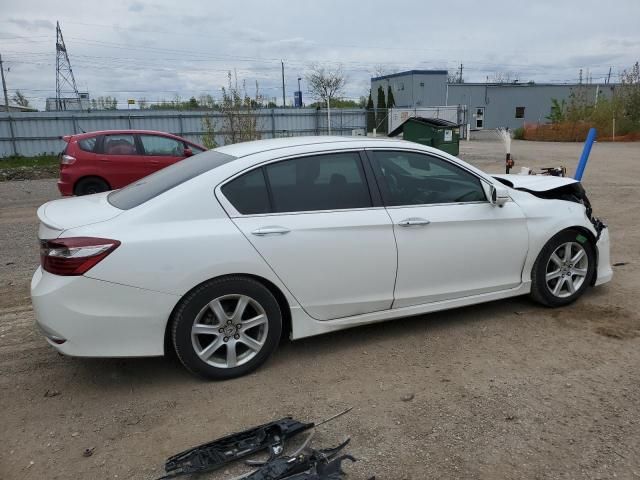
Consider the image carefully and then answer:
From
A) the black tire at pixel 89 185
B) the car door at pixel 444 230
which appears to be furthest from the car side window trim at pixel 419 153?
the black tire at pixel 89 185

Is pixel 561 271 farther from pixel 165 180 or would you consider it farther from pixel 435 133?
pixel 435 133

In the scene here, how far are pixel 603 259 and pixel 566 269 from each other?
0.50 m

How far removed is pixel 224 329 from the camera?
11.4 feet

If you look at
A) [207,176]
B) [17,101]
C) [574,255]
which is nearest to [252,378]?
[207,176]

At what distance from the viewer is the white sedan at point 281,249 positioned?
127 inches

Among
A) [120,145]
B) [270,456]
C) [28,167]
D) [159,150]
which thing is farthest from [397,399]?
[28,167]

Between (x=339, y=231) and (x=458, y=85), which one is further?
(x=458, y=85)

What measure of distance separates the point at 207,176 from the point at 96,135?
358 inches

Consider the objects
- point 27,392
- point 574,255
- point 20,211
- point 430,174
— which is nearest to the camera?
point 27,392

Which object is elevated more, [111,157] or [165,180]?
[165,180]

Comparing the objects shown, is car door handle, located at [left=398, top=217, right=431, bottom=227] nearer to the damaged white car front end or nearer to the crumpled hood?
the damaged white car front end

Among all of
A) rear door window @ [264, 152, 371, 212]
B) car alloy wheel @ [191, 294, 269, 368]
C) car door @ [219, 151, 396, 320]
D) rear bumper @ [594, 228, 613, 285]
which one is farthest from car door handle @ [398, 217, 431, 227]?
rear bumper @ [594, 228, 613, 285]

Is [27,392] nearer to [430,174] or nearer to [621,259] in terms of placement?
[430,174]

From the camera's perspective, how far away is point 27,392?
3482mm
